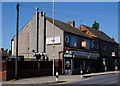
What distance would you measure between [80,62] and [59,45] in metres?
5.12

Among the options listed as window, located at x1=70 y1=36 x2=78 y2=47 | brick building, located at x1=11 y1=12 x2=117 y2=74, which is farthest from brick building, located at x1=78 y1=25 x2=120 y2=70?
window, located at x1=70 y1=36 x2=78 y2=47

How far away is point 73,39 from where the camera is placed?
116 ft

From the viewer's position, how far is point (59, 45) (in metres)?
33.5

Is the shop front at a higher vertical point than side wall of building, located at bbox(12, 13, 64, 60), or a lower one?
lower

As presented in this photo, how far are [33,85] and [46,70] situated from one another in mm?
9890

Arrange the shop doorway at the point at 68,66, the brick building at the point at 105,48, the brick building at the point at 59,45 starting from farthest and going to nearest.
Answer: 1. the brick building at the point at 105,48
2. the brick building at the point at 59,45
3. the shop doorway at the point at 68,66

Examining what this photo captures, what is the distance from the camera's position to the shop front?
32975 mm

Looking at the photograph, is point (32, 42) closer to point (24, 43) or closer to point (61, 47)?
point (24, 43)

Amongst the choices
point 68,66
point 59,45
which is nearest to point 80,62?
point 68,66

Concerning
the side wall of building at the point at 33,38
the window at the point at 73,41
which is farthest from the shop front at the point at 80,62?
the side wall of building at the point at 33,38

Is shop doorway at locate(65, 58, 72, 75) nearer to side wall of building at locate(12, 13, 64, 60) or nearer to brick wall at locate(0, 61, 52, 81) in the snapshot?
side wall of building at locate(12, 13, 64, 60)

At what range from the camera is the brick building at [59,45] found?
3316 centimetres

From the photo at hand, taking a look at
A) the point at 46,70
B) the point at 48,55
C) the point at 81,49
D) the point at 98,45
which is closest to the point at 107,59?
the point at 98,45

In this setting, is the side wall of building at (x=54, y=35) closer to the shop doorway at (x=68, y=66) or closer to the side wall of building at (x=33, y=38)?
the side wall of building at (x=33, y=38)
